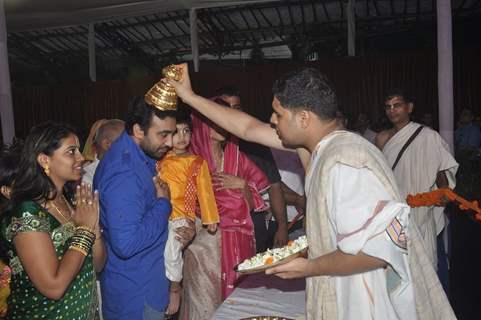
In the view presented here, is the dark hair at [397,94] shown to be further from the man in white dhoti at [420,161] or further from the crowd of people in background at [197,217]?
the crowd of people in background at [197,217]

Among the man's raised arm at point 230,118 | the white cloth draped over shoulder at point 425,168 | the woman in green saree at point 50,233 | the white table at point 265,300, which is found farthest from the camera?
the white cloth draped over shoulder at point 425,168

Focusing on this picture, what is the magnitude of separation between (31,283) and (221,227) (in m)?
1.38

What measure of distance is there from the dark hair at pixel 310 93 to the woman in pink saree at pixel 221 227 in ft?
4.73

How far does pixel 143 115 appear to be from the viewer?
217 centimetres

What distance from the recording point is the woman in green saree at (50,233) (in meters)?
1.64

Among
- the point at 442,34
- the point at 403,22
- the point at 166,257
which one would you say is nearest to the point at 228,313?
the point at 166,257

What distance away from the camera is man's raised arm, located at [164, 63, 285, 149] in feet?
7.45

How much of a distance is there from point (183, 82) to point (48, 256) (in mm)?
1044

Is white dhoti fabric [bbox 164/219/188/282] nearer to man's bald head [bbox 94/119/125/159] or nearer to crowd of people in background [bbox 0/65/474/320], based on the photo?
crowd of people in background [bbox 0/65/474/320]

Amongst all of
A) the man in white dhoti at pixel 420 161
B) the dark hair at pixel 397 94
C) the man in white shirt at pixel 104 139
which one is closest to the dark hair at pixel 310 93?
the man in white shirt at pixel 104 139

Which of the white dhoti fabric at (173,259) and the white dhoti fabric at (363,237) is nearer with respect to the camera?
the white dhoti fabric at (363,237)

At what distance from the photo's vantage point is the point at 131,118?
2199 millimetres

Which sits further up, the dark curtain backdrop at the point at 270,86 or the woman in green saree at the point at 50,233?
the dark curtain backdrop at the point at 270,86

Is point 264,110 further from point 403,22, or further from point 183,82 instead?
point 183,82
